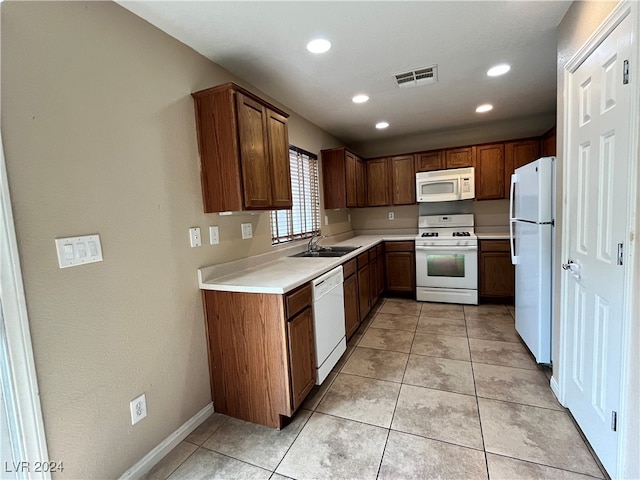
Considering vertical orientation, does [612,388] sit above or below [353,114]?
below

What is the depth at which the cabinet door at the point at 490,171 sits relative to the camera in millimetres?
4027

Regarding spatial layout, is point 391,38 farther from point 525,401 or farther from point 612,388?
point 525,401

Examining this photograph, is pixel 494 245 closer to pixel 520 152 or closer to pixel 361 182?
pixel 520 152

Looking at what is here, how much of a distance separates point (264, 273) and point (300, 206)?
4.50ft

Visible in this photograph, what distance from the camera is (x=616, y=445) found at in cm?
133

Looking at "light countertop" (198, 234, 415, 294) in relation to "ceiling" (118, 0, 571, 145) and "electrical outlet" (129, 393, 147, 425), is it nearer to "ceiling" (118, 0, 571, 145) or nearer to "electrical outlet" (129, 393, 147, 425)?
"electrical outlet" (129, 393, 147, 425)

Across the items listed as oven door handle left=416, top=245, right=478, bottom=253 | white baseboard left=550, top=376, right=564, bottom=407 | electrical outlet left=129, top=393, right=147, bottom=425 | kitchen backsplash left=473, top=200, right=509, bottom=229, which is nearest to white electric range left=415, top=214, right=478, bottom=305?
oven door handle left=416, top=245, right=478, bottom=253

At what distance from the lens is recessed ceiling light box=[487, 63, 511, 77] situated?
8.14 feet

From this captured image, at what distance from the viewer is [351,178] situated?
4.16m

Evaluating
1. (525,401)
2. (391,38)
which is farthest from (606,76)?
(525,401)

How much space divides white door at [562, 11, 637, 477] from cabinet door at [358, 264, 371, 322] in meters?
1.78

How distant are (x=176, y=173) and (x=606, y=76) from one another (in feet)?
7.62

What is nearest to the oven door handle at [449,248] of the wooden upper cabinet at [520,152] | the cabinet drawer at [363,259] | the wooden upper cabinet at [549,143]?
the cabinet drawer at [363,259]

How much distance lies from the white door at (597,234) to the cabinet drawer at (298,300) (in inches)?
62.5
